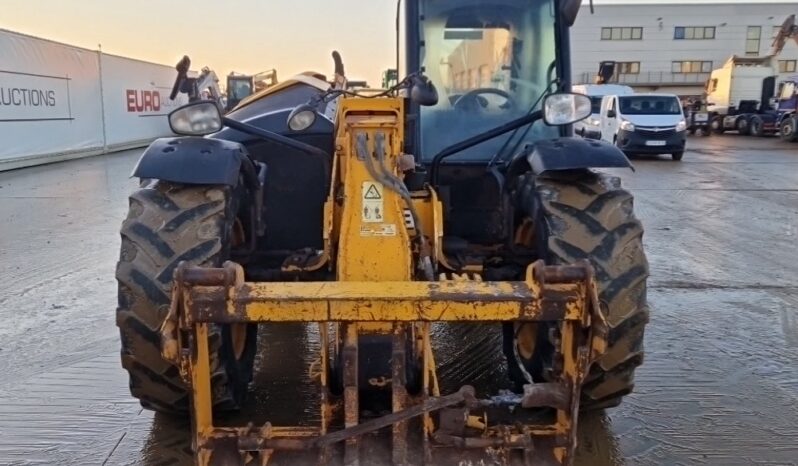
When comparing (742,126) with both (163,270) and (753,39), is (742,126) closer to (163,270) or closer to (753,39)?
(753,39)

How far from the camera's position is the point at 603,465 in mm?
3395

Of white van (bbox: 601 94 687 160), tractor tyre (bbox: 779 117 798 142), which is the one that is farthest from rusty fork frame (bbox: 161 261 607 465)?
tractor tyre (bbox: 779 117 798 142)

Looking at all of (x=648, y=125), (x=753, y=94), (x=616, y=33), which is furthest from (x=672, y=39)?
(x=648, y=125)

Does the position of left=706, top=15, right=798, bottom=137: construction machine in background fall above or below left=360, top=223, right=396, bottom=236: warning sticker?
above

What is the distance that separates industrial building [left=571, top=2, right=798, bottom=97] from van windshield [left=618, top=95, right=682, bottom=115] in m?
30.7

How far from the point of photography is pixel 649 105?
2133 cm

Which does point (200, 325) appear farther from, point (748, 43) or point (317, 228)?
point (748, 43)

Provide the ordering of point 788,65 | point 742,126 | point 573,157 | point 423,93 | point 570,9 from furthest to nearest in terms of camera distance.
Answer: point 788,65 → point 742,126 → point 570,9 → point 573,157 → point 423,93

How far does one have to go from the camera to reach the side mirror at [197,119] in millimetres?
3469

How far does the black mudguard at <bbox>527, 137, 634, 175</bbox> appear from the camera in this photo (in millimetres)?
3354

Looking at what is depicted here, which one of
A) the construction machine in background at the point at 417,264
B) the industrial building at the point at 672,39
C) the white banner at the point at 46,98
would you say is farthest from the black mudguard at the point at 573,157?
the industrial building at the point at 672,39

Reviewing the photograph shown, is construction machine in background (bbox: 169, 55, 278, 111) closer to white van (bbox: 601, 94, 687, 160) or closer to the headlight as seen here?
the headlight

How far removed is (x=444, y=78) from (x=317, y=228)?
5.17ft

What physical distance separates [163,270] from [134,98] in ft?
80.0
